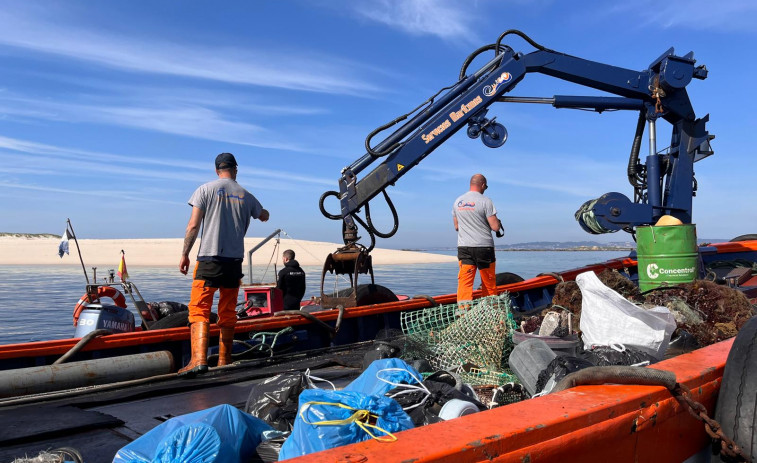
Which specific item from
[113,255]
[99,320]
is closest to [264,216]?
[99,320]

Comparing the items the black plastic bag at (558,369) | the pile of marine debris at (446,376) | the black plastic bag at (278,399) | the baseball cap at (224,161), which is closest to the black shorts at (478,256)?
the pile of marine debris at (446,376)

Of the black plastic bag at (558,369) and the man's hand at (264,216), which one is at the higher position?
the man's hand at (264,216)

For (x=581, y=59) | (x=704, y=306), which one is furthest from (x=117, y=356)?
(x=581, y=59)

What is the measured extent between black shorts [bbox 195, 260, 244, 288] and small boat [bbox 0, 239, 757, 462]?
1.95 feet

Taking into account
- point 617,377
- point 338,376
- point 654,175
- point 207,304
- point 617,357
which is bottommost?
point 338,376

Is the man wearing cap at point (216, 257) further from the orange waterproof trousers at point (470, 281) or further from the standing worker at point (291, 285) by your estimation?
the standing worker at point (291, 285)

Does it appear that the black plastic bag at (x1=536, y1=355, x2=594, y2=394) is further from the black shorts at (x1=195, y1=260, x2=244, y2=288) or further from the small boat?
the black shorts at (x1=195, y1=260, x2=244, y2=288)

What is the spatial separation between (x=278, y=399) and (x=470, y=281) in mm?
4144

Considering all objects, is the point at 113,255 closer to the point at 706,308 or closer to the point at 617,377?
the point at 706,308

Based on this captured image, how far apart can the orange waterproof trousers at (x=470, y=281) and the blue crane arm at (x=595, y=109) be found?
4.87 feet

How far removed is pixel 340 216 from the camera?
25.9 feet

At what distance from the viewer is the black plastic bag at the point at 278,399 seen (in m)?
2.88

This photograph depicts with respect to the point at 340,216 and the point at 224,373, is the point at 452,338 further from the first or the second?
the point at 340,216

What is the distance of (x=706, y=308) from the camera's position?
4984 millimetres
